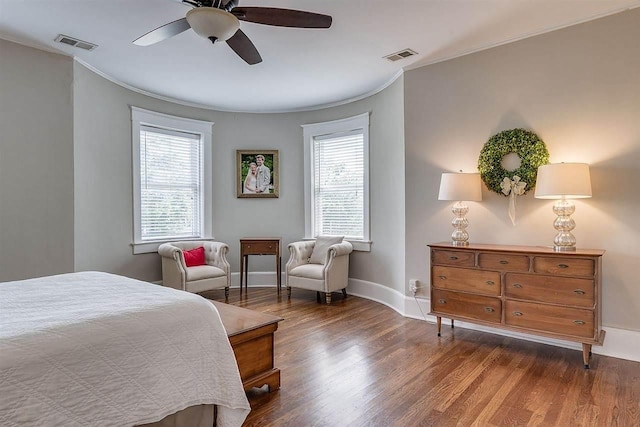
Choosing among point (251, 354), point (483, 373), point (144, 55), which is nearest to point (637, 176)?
point (483, 373)

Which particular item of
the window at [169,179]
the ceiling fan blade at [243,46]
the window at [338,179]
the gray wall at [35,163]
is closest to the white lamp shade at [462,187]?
the window at [338,179]

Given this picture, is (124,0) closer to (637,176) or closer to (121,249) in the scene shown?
(121,249)

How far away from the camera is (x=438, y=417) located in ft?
6.95

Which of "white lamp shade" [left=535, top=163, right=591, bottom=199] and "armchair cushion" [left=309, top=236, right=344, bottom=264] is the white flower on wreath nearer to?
"white lamp shade" [left=535, top=163, right=591, bottom=199]

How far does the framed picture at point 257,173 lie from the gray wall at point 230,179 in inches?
4.1

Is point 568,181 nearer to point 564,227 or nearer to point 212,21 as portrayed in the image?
point 564,227

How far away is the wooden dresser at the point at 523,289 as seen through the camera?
2.77 metres

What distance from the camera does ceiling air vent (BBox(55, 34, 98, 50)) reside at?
3404mm

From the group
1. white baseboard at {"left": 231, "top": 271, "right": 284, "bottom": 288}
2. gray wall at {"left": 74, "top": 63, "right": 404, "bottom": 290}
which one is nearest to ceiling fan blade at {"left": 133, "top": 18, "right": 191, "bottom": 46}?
gray wall at {"left": 74, "top": 63, "right": 404, "bottom": 290}

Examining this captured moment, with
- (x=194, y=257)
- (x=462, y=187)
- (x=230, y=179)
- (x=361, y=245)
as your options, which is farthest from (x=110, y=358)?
(x=230, y=179)

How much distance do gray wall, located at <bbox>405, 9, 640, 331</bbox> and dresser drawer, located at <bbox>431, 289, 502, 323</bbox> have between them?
0.58 m

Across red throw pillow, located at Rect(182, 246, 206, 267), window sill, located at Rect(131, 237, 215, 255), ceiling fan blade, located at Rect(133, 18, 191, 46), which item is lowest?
red throw pillow, located at Rect(182, 246, 206, 267)

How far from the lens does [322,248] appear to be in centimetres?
523

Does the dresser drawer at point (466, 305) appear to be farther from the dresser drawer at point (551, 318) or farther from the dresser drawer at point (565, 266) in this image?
the dresser drawer at point (565, 266)
